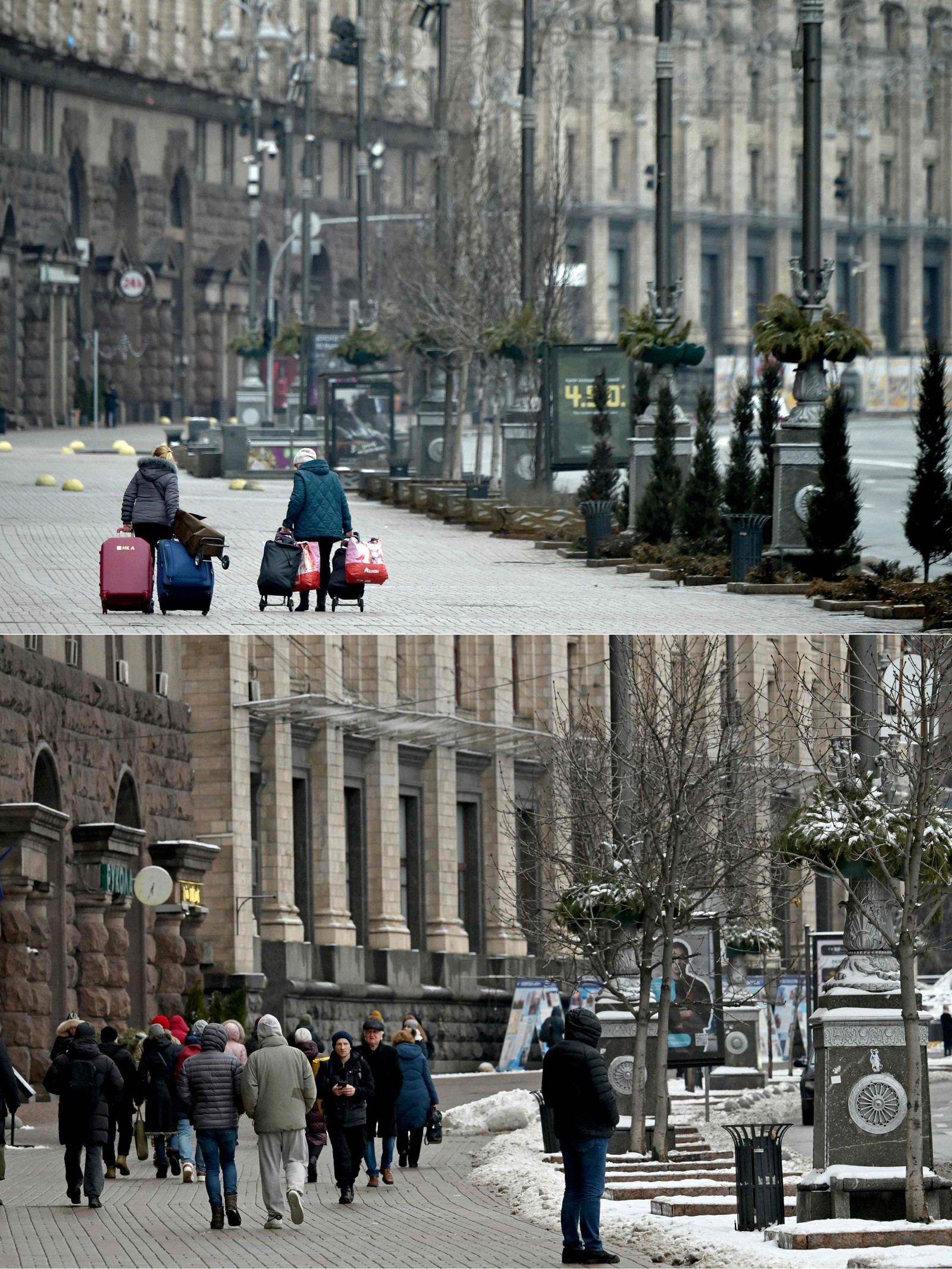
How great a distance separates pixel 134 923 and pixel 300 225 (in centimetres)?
5865

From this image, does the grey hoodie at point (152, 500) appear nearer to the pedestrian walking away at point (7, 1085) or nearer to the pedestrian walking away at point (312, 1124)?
the pedestrian walking away at point (312, 1124)

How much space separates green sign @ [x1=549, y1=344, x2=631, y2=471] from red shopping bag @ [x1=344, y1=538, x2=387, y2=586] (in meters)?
13.5

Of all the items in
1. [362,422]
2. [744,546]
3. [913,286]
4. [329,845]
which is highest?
[913,286]

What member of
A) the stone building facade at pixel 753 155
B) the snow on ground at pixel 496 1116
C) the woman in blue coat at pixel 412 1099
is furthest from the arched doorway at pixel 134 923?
the stone building facade at pixel 753 155

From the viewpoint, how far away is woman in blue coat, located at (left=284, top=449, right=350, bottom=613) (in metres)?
23.0

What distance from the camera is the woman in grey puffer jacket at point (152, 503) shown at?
22.5m

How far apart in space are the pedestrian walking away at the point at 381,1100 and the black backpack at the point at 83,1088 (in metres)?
2.57

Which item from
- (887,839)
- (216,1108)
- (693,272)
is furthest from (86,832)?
(693,272)

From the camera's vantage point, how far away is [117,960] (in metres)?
29.7

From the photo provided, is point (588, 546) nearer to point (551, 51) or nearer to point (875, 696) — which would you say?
point (875, 696)

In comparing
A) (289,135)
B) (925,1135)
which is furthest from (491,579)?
(289,135)

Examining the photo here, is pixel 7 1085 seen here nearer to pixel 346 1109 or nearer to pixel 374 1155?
pixel 346 1109

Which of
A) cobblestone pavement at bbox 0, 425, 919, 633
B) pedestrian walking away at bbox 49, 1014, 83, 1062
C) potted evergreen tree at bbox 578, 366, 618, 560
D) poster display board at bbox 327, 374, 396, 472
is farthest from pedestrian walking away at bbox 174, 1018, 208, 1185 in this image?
poster display board at bbox 327, 374, 396, 472

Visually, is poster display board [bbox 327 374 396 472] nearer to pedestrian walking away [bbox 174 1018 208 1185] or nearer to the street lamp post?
the street lamp post
